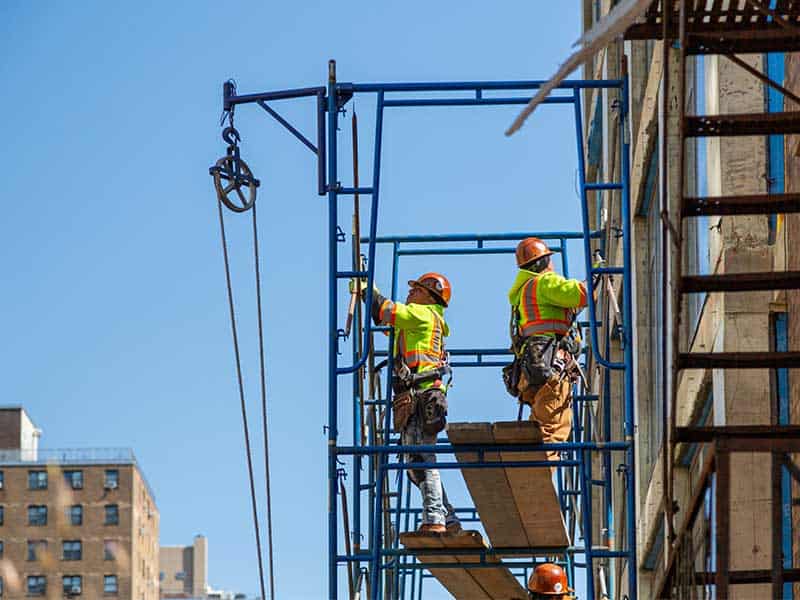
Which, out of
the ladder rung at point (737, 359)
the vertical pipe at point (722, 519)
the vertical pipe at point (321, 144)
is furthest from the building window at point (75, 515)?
the vertical pipe at point (722, 519)

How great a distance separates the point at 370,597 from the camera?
1385 cm

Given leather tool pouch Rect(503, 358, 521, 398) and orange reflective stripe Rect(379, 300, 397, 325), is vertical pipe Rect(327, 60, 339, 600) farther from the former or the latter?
leather tool pouch Rect(503, 358, 521, 398)

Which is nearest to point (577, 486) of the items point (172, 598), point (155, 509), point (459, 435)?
point (459, 435)

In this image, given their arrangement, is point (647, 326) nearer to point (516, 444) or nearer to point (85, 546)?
point (516, 444)

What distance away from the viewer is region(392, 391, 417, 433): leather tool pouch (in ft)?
47.5

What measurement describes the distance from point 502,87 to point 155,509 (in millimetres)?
152561

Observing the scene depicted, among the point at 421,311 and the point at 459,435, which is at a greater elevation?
the point at 421,311

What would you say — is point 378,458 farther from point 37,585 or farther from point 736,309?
point 37,585

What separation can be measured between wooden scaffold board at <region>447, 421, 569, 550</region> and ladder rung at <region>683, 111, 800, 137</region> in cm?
422

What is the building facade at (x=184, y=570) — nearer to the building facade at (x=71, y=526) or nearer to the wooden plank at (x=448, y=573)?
the building facade at (x=71, y=526)

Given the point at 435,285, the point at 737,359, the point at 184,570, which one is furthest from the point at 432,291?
the point at 184,570

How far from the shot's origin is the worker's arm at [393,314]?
14.4m

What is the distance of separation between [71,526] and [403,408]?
454 feet

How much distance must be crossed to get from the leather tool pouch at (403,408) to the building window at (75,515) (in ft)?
453
